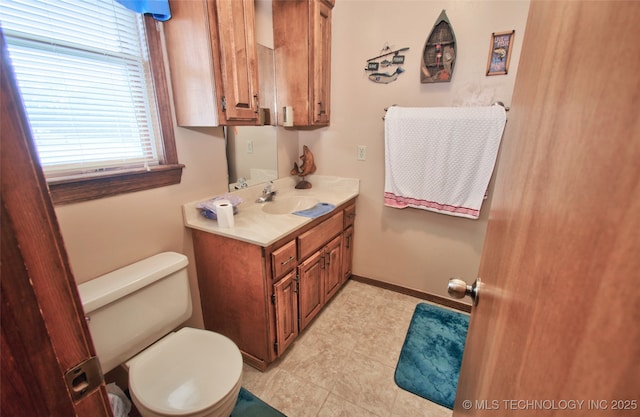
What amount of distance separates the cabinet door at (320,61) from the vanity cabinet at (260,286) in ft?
2.84

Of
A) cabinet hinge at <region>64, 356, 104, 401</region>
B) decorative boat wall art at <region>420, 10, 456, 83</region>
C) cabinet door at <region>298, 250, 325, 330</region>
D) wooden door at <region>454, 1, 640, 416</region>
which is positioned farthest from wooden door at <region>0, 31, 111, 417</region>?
decorative boat wall art at <region>420, 10, 456, 83</region>

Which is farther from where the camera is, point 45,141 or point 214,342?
point 214,342

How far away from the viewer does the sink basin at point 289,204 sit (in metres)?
2.06

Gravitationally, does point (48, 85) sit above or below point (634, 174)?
above

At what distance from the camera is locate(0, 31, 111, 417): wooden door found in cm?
31

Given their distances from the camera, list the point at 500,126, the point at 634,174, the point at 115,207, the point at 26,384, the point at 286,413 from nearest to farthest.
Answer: the point at 634,174 < the point at 26,384 < the point at 115,207 < the point at 286,413 < the point at 500,126

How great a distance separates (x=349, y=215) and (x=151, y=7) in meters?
1.76

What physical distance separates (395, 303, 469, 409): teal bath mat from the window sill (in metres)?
1.71

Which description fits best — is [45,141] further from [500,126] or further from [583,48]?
[500,126]

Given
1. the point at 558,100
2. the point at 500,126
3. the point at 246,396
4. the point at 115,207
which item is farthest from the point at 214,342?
the point at 500,126

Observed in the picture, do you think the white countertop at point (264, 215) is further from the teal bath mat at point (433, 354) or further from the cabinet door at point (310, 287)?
the teal bath mat at point (433, 354)

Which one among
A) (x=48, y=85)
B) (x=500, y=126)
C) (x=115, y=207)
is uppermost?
(x=48, y=85)

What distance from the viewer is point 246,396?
1.48 m

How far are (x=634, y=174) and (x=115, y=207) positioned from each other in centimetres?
155
